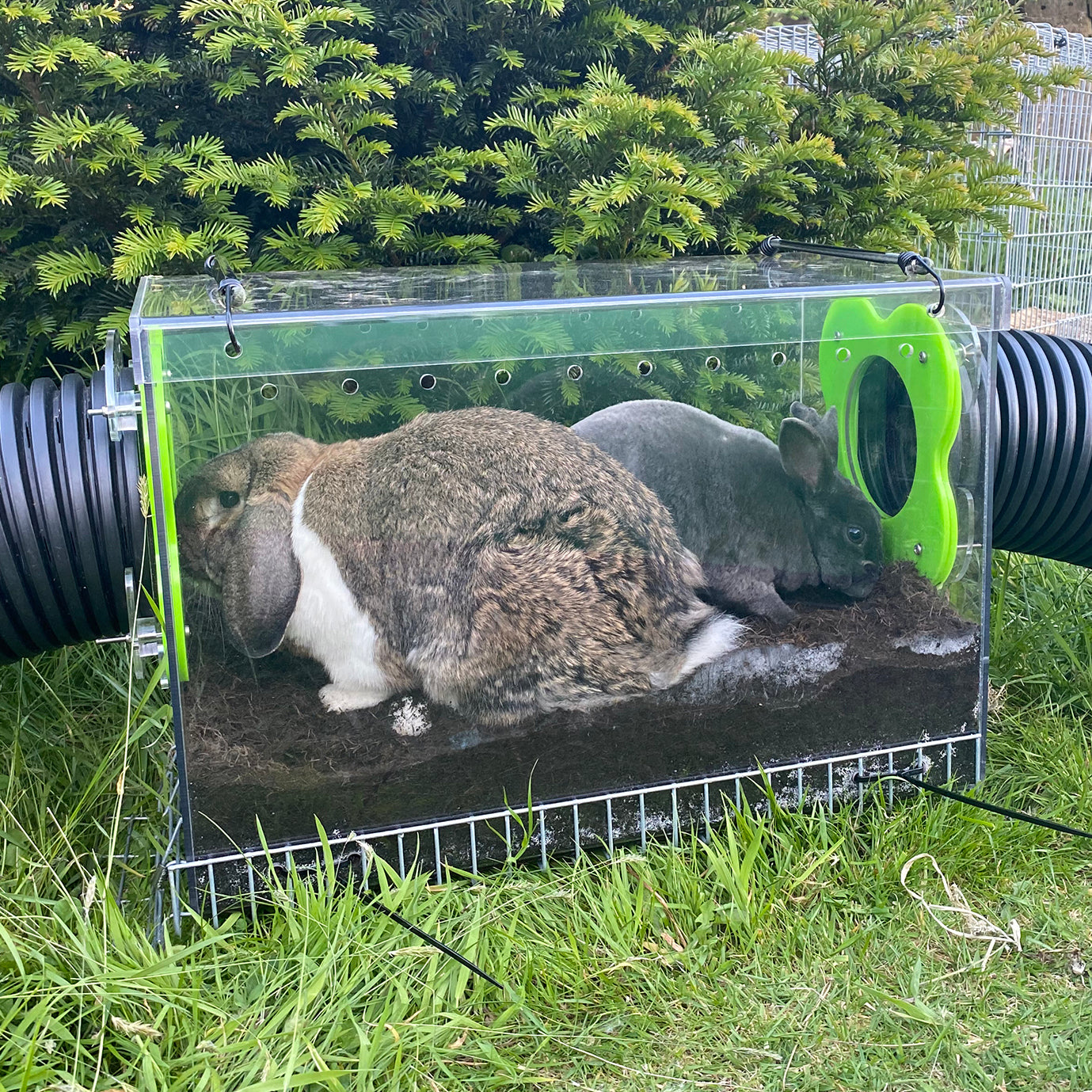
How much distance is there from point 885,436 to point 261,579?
4.90 feet

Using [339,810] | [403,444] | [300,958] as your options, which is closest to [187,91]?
[403,444]

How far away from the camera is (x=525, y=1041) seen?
2.04 m

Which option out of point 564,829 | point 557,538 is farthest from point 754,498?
point 564,829

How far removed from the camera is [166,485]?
200 cm

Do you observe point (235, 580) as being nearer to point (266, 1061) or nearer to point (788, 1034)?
point (266, 1061)

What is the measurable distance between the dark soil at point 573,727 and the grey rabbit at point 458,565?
5 centimetres

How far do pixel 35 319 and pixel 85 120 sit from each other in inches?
25.4

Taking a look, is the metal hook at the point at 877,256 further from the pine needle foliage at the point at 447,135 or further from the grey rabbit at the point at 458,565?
the grey rabbit at the point at 458,565

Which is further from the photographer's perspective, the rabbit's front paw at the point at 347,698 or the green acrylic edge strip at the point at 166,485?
the rabbit's front paw at the point at 347,698

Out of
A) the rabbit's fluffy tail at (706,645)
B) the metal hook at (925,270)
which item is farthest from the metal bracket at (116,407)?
the metal hook at (925,270)

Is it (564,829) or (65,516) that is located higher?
(65,516)

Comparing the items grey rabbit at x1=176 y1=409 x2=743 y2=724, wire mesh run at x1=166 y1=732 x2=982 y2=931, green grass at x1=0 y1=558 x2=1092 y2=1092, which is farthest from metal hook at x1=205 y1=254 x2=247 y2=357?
wire mesh run at x1=166 y1=732 x2=982 y2=931

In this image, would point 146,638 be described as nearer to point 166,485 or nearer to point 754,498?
Answer: point 166,485

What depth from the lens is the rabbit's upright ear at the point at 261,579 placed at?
6.89 ft
